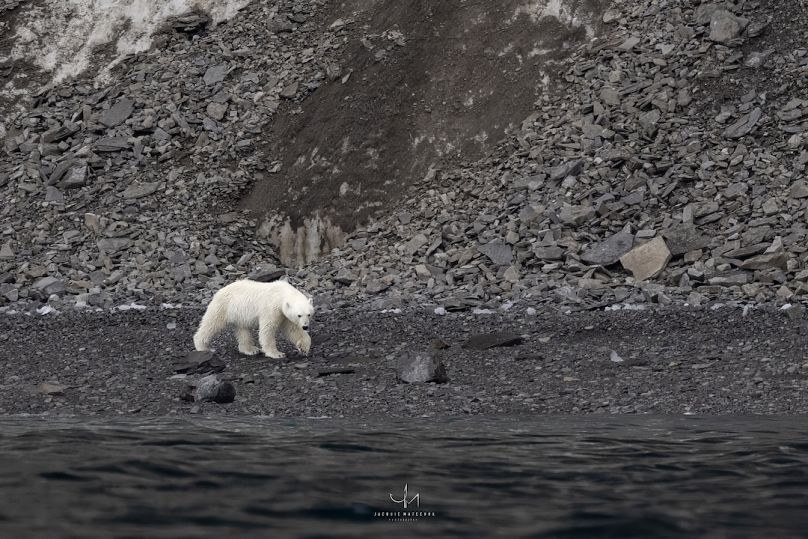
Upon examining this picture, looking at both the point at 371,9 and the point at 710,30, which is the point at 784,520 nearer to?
the point at 710,30

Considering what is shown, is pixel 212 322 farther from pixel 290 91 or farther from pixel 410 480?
pixel 290 91

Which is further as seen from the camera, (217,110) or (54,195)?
(217,110)

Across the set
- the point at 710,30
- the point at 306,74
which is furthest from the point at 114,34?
the point at 710,30

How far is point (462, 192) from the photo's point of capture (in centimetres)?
2209

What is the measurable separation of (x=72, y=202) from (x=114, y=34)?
7.77 meters

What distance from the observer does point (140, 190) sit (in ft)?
77.7

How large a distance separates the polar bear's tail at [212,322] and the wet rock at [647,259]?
761cm

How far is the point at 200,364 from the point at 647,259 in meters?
8.50

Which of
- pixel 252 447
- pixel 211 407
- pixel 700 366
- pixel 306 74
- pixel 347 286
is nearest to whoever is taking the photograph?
pixel 252 447

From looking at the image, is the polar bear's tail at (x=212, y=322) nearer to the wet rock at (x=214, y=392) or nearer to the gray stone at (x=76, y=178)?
the wet rock at (x=214, y=392)

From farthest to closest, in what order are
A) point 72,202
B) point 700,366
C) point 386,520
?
point 72,202, point 700,366, point 386,520

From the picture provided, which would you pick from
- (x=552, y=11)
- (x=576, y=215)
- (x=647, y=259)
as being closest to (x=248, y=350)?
(x=647, y=259)

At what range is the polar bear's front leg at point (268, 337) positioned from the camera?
43.9ft
